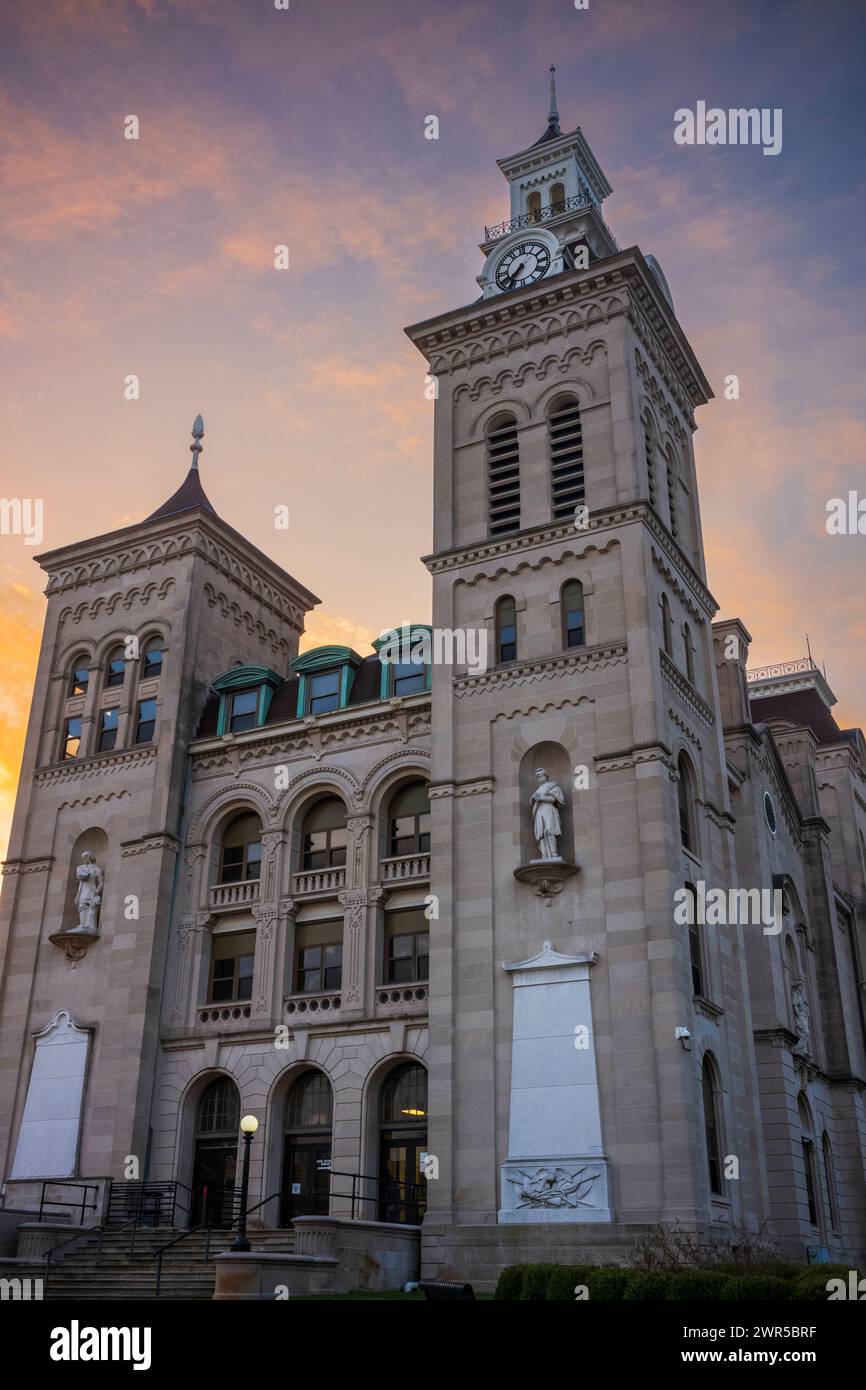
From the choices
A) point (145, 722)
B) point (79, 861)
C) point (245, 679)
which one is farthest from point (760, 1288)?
point (145, 722)

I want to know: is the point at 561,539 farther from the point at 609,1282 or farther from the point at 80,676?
the point at 609,1282

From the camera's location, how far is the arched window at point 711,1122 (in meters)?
30.3

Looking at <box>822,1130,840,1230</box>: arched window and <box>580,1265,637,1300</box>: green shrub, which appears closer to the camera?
<box>580,1265,637,1300</box>: green shrub

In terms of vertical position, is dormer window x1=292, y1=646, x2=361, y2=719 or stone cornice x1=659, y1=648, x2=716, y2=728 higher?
dormer window x1=292, y1=646, x2=361, y2=719

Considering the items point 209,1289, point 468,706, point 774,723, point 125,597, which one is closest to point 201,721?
point 125,597

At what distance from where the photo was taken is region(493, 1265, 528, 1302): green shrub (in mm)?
21984

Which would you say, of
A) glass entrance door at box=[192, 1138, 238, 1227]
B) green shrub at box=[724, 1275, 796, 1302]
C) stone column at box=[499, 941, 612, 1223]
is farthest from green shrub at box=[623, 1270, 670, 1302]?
glass entrance door at box=[192, 1138, 238, 1227]

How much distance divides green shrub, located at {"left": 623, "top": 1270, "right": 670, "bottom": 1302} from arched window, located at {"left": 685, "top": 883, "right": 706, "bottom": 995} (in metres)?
11.9

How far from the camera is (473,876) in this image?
108 ft

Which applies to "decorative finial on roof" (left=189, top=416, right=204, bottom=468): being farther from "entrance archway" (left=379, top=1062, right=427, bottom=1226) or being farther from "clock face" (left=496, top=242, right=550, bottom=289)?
"entrance archway" (left=379, top=1062, right=427, bottom=1226)

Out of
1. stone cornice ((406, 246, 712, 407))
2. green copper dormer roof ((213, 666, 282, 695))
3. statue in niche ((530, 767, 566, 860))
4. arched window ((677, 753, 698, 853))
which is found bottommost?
statue in niche ((530, 767, 566, 860))

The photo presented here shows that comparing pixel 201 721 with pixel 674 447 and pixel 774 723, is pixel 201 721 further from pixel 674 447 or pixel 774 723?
pixel 774 723

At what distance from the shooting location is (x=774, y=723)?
52.2 m

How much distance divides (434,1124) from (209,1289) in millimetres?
6321
